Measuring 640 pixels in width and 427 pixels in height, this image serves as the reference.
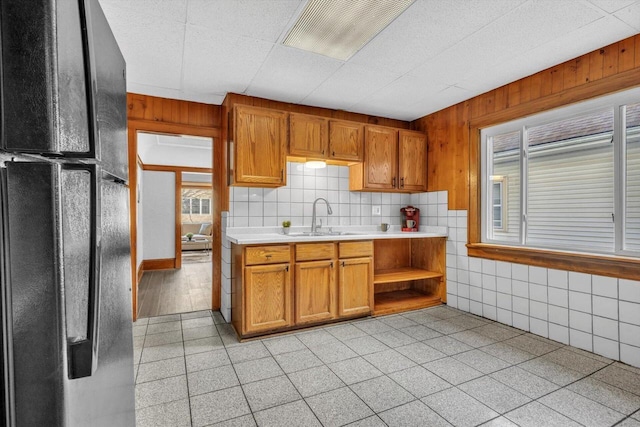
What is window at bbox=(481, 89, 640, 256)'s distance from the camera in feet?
7.62

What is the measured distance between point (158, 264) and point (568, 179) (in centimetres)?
634

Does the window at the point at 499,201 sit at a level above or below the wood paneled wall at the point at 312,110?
below

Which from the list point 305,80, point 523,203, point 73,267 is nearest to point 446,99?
point 523,203

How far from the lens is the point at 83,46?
767mm

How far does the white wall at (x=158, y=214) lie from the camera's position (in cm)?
600

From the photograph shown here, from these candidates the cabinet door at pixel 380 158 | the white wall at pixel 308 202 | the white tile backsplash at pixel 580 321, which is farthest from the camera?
the cabinet door at pixel 380 158

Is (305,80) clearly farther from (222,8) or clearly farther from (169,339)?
(169,339)

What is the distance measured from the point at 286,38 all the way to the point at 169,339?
2.65 meters

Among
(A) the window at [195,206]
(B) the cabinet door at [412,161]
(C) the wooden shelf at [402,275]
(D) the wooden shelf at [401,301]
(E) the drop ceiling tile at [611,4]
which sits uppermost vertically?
(E) the drop ceiling tile at [611,4]

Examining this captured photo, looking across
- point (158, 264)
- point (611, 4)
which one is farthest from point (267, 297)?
point (158, 264)

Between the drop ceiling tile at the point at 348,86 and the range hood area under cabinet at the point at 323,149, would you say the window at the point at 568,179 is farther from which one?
the drop ceiling tile at the point at 348,86

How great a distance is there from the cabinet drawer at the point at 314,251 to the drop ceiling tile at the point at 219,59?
1.61m

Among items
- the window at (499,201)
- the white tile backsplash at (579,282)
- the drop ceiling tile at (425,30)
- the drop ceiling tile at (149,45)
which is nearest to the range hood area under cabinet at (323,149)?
the drop ceiling tile at (149,45)

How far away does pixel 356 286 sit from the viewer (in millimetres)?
3195
